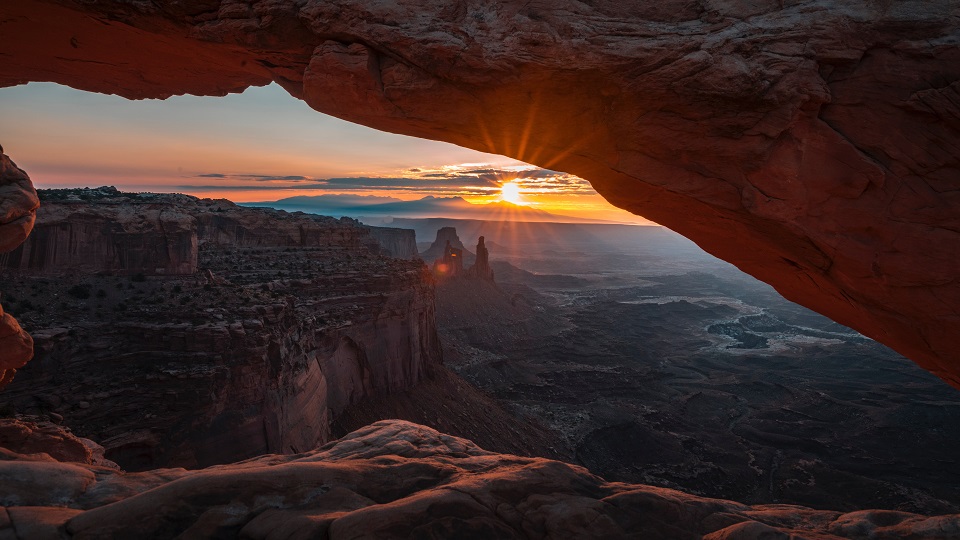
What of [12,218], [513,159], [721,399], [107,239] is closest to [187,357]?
[107,239]

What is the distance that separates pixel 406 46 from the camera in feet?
27.9

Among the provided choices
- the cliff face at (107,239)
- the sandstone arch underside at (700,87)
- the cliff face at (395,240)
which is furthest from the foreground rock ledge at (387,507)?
the cliff face at (395,240)

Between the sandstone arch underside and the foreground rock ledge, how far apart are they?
4673mm

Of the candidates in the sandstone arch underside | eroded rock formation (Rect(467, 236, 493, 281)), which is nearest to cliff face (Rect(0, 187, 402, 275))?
the sandstone arch underside

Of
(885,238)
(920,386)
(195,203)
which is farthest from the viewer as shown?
(920,386)

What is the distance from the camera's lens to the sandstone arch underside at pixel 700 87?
7.95 m

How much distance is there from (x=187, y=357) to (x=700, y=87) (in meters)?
21.9

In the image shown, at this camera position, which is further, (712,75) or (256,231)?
(256,231)

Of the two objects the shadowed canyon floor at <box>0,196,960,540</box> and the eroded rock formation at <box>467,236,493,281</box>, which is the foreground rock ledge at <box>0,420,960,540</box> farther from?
the eroded rock formation at <box>467,236,493,281</box>

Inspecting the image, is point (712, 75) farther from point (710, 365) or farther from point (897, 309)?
point (710, 365)

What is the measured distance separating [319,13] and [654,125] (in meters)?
6.29

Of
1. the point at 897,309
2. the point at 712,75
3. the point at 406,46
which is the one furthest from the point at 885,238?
the point at 406,46

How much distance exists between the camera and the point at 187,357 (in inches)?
829

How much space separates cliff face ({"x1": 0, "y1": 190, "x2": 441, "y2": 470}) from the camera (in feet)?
63.0
